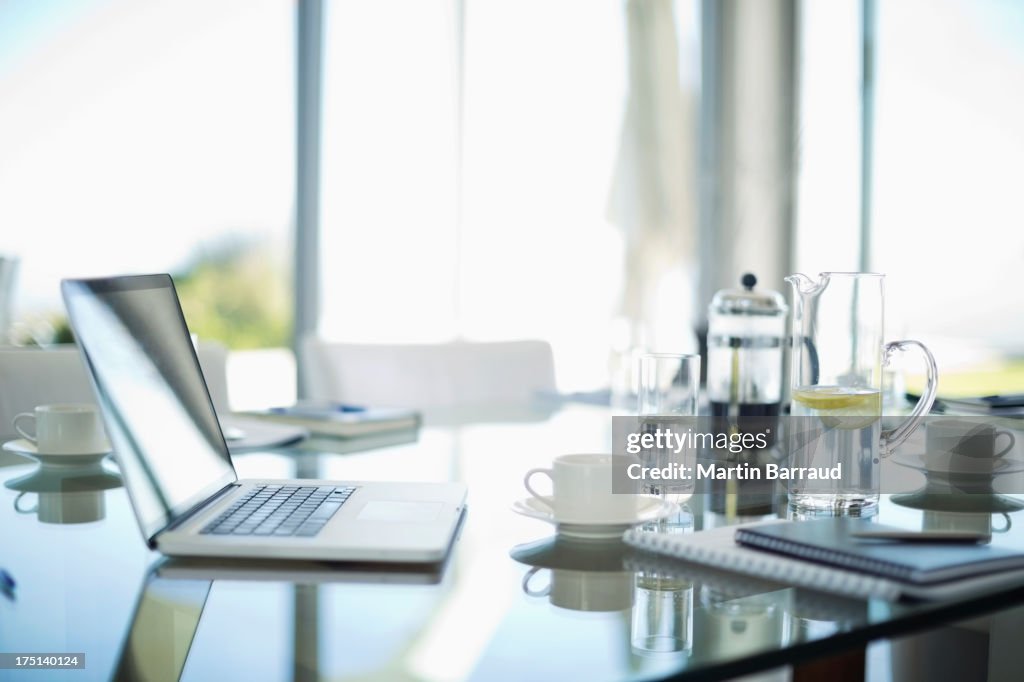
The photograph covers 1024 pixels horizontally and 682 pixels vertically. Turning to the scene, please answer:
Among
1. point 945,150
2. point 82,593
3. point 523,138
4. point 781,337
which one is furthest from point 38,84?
point 945,150

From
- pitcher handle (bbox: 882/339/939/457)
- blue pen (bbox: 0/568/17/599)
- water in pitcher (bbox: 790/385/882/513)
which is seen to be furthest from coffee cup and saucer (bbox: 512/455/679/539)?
blue pen (bbox: 0/568/17/599)

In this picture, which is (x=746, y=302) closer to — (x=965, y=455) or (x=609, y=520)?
(x=965, y=455)

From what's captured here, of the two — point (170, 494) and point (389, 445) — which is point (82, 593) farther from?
point (389, 445)

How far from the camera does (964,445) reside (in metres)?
1.42

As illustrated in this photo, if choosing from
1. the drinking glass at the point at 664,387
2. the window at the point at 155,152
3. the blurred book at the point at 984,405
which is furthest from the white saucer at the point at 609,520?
the window at the point at 155,152

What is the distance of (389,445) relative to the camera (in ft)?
5.53

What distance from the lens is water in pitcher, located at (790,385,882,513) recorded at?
112cm

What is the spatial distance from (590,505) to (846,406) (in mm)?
322

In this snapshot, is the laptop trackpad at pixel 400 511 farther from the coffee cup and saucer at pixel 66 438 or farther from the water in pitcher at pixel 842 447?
the coffee cup and saucer at pixel 66 438

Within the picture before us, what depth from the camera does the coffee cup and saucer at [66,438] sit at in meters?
1.47

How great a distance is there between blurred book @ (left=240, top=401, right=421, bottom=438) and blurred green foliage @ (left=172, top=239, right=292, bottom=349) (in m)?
1.90

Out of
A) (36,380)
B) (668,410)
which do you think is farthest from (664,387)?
(36,380)

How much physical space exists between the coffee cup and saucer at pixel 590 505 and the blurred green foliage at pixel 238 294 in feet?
9.58

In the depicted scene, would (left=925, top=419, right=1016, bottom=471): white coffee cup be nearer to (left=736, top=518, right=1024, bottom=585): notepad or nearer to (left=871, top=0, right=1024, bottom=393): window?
→ (left=736, top=518, right=1024, bottom=585): notepad
